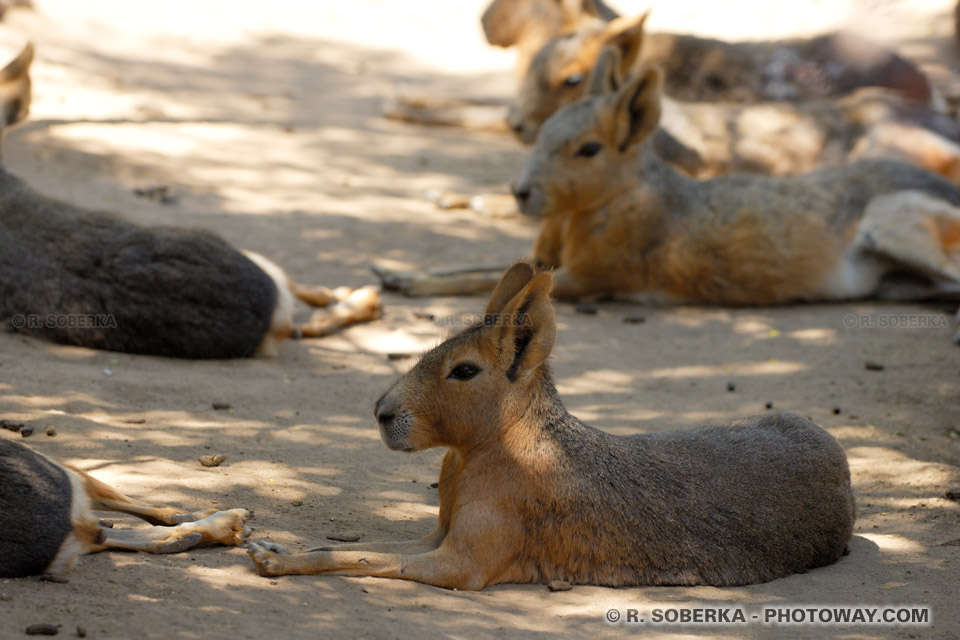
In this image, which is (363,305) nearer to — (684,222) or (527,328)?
(684,222)

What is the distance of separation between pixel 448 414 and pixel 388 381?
7.52 feet

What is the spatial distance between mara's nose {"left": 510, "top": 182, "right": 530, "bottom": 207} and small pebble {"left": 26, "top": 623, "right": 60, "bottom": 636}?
5434 mm

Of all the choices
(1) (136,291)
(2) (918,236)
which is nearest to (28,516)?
(1) (136,291)

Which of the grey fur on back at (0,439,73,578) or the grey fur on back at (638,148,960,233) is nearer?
the grey fur on back at (0,439,73,578)

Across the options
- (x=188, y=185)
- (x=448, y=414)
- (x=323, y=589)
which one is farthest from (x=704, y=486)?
(x=188, y=185)

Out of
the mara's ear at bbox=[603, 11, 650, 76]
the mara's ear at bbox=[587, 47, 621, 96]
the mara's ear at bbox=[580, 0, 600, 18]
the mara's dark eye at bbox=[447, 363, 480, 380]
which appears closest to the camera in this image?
the mara's dark eye at bbox=[447, 363, 480, 380]

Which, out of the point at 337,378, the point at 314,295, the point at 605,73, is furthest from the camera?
the point at 605,73

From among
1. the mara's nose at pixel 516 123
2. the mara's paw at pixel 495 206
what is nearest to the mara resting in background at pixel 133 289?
the mara's paw at pixel 495 206

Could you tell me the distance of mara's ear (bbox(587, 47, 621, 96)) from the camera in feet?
28.8

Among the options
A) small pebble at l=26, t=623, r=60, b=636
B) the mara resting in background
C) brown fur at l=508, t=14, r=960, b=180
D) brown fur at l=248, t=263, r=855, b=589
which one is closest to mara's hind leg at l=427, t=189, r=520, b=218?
brown fur at l=508, t=14, r=960, b=180

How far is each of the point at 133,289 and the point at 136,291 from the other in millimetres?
22

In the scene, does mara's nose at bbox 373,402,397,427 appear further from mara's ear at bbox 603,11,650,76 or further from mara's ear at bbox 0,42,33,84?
mara's ear at bbox 603,11,650,76

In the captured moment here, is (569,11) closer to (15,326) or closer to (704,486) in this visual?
(15,326)

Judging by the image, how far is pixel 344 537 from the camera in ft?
13.7
